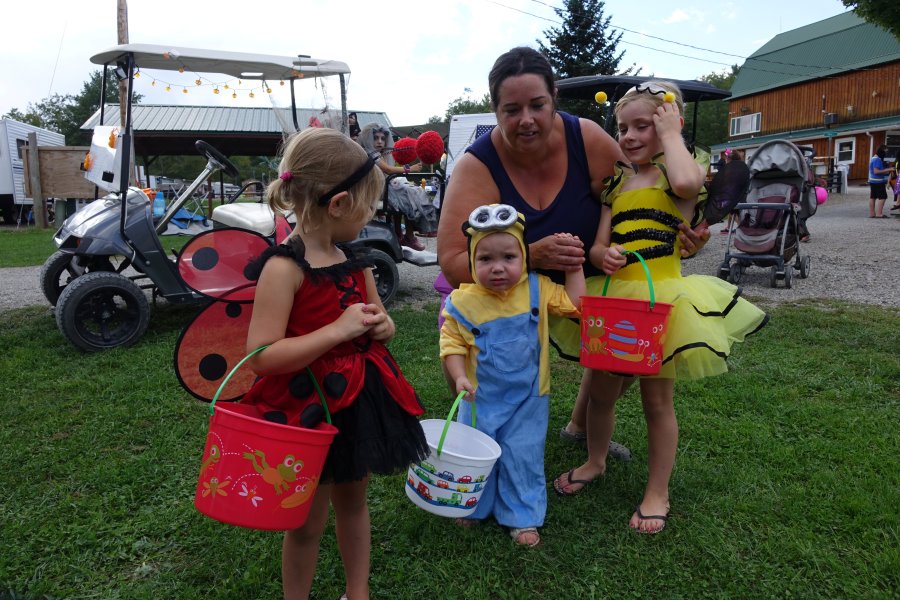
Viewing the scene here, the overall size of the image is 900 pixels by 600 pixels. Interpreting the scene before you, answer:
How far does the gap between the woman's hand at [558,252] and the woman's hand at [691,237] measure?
352mm

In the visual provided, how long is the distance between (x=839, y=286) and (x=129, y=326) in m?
7.12

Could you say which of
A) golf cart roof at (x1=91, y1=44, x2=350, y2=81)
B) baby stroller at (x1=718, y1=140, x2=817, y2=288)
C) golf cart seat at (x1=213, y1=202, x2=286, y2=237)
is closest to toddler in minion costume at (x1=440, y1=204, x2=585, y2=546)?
golf cart seat at (x1=213, y1=202, x2=286, y2=237)

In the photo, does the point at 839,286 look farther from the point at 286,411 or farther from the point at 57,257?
the point at 57,257

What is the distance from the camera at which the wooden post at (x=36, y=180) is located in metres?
14.1

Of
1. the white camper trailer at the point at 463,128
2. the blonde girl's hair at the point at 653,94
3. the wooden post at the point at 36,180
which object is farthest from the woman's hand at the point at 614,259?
the wooden post at the point at 36,180

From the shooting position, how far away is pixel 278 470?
134cm

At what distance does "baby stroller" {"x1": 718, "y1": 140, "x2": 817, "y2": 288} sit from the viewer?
6703mm

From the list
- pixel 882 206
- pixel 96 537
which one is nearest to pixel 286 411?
pixel 96 537

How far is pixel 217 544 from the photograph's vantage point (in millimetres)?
2182

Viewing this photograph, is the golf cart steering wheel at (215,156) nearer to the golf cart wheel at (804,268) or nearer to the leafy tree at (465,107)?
the golf cart wheel at (804,268)

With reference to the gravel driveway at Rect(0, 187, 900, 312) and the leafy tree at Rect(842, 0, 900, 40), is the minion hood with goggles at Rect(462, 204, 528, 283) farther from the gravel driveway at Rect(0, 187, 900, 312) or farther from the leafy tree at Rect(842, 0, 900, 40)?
the leafy tree at Rect(842, 0, 900, 40)

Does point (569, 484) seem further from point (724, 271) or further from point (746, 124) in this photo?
point (746, 124)

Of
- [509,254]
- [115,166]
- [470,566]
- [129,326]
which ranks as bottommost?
[470,566]

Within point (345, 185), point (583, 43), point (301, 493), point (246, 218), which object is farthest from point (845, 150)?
point (301, 493)
